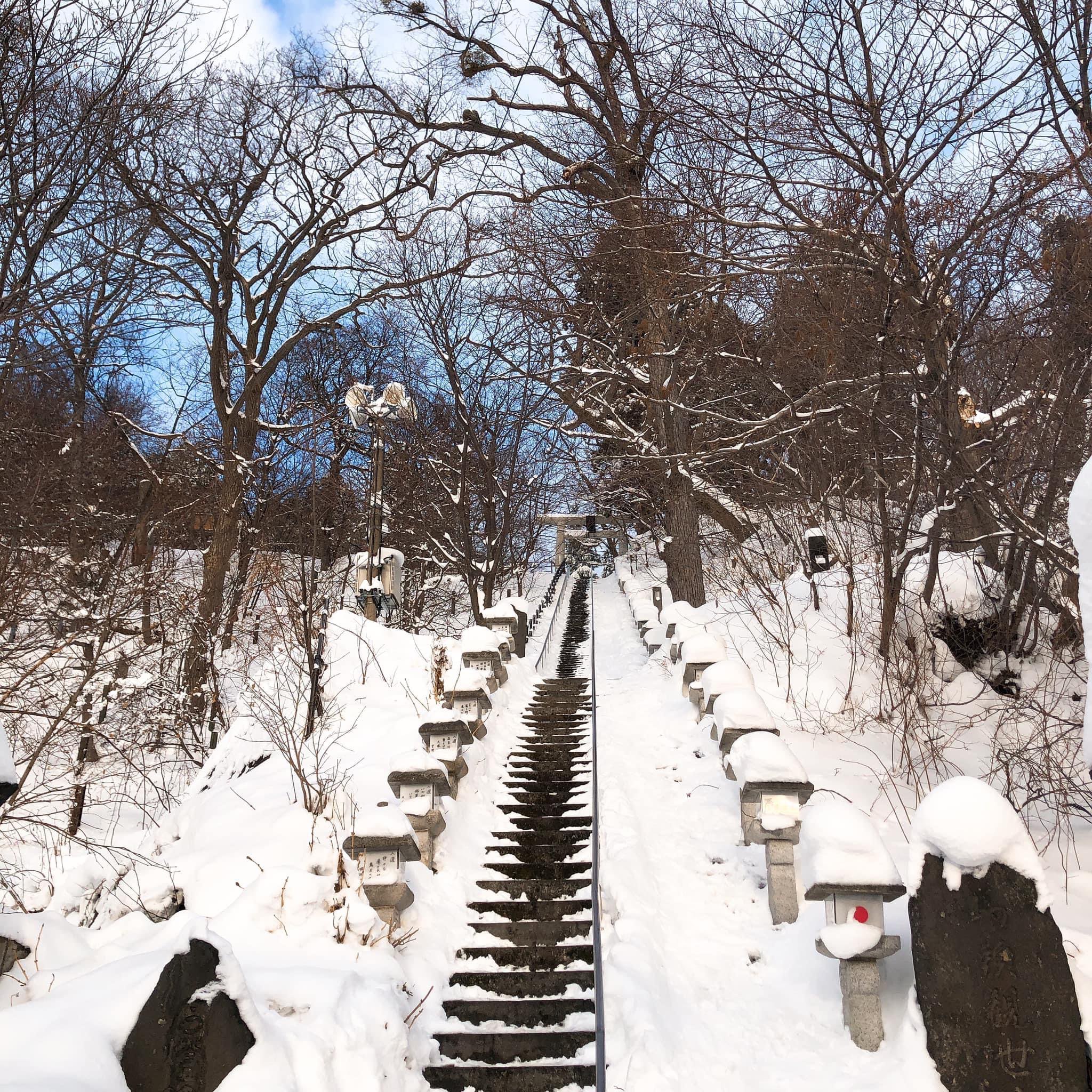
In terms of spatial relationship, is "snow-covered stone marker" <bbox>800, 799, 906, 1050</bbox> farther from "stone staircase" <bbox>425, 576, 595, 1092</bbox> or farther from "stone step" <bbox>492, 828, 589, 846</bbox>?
"stone step" <bbox>492, 828, 589, 846</bbox>

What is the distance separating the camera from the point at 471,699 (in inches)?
343

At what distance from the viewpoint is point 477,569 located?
54.6 ft

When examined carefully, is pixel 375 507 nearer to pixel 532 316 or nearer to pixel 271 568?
pixel 271 568

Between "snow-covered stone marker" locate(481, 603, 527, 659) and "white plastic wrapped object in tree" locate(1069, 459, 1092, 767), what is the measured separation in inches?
427

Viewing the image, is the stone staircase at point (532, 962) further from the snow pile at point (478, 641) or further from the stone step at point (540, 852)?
the snow pile at point (478, 641)

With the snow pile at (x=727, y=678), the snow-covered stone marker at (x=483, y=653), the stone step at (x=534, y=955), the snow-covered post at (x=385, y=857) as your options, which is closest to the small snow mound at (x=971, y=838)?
the stone step at (x=534, y=955)

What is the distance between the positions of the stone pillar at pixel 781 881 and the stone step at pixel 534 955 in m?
1.28

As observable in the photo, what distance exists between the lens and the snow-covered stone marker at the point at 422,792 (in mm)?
6266

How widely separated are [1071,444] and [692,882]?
16.0ft

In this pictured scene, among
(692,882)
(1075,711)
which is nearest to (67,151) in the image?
(692,882)

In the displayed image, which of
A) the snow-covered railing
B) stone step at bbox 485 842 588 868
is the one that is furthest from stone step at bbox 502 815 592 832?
the snow-covered railing

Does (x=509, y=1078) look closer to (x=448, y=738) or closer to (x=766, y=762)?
(x=766, y=762)

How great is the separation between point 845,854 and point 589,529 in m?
35.0

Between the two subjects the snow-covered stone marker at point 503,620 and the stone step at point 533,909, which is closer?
the stone step at point 533,909
